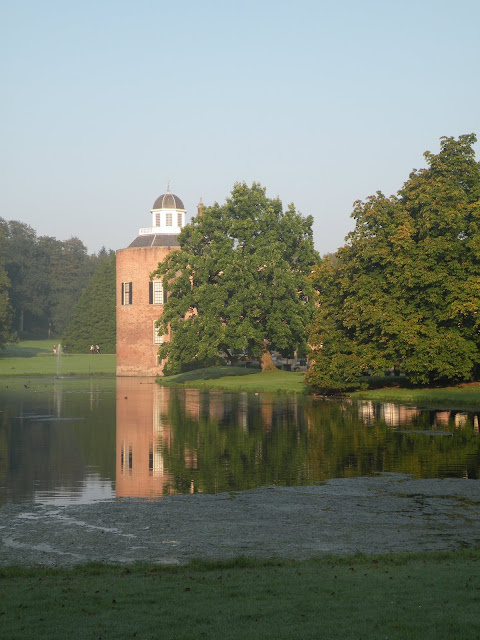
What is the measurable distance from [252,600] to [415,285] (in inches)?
1349

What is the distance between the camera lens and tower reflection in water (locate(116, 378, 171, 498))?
1852 centimetres

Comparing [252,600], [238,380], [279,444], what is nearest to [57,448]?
[279,444]

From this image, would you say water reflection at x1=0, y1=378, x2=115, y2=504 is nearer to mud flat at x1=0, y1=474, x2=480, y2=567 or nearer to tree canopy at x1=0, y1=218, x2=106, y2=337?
mud flat at x1=0, y1=474, x2=480, y2=567

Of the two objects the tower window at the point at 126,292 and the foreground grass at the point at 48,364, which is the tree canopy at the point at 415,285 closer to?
the tower window at the point at 126,292

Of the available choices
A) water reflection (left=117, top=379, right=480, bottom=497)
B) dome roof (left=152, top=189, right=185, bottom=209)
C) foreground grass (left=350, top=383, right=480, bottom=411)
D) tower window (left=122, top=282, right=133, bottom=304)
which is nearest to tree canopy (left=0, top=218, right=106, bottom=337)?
dome roof (left=152, top=189, right=185, bottom=209)

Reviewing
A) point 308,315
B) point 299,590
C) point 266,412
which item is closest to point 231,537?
point 299,590

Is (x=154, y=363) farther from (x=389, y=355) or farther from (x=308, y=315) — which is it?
(x=389, y=355)

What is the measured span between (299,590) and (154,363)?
6313 centimetres

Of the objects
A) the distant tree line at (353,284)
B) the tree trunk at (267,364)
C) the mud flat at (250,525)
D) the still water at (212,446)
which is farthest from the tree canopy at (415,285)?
A: the mud flat at (250,525)

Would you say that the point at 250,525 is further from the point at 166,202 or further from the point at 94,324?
the point at 94,324

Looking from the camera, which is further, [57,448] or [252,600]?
[57,448]

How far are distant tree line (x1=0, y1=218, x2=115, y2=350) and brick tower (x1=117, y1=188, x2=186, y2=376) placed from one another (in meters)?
40.1

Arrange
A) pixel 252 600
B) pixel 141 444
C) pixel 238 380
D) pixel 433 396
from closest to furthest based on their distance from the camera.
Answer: pixel 252 600, pixel 141 444, pixel 433 396, pixel 238 380

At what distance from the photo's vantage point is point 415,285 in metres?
42.1
